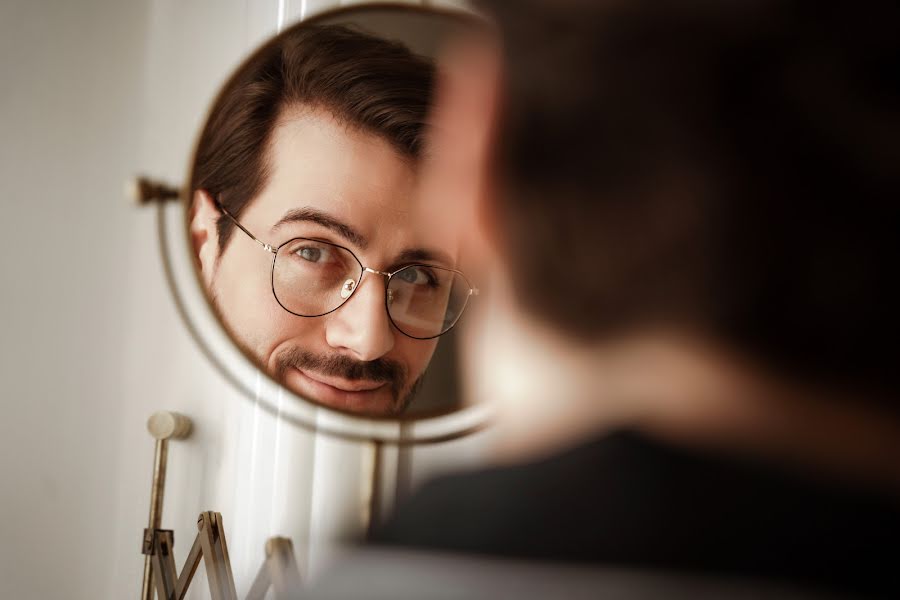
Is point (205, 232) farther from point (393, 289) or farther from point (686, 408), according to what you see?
point (686, 408)

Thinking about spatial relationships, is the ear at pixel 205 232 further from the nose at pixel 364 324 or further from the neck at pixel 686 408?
the neck at pixel 686 408

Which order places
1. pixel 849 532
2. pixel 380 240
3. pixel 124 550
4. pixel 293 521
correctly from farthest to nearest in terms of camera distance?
1. pixel 124 550
2. pixel 293 521
3. pixel 380 240
4. pixel 849 532

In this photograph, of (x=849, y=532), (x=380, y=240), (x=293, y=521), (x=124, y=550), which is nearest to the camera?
(x=849, y=532)

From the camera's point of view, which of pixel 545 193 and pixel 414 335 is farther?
pixel 414 335

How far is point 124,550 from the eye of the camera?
1.01 m

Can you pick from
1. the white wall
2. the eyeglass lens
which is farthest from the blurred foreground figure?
the white wall

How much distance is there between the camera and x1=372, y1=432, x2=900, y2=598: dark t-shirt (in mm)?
299

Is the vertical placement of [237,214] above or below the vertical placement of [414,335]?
above

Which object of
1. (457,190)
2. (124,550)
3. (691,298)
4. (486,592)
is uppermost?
(457,190)

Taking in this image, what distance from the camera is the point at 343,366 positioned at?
74 cm

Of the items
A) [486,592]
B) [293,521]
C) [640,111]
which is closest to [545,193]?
[640,111]

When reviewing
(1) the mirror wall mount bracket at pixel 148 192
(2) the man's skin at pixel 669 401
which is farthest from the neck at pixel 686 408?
(1) the mirror wall mount bracket at pixel 148 192

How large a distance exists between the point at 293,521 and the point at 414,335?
0.91ft

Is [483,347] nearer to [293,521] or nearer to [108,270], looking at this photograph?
[293,521]
